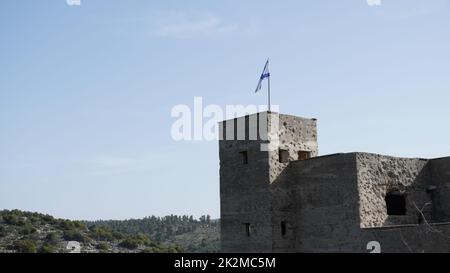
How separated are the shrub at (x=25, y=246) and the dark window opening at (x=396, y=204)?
37027 millimetres

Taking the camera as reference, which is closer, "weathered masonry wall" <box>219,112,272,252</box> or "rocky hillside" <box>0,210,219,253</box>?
"weathered masonry wall" <box>219,112,272,252</box>

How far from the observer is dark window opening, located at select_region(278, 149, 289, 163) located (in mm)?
28906

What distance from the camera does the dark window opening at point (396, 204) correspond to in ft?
93.2

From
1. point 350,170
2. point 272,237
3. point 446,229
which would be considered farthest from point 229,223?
point 446,229

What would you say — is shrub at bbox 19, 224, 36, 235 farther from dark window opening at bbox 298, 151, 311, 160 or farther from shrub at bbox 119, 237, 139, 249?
dark window opening at bbox 298, 151, 311, 160

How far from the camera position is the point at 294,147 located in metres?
29.5

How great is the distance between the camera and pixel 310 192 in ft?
90.7

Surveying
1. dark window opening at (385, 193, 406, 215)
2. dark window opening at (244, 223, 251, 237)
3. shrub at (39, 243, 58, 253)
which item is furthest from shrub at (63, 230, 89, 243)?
dark window opening at (385, 193, 406, 215)

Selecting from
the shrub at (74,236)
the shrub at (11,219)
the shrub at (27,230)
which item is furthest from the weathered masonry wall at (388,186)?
the shrub at (11,219)

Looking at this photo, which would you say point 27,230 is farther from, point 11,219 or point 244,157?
point 244,157

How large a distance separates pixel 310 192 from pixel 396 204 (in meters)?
4.24

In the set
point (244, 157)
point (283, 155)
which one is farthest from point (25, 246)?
point (283, 155)
